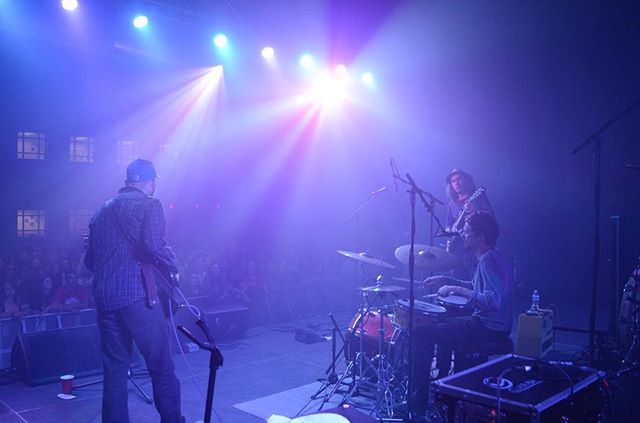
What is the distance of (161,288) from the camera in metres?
3.46

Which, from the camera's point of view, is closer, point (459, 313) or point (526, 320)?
point (459, 313)

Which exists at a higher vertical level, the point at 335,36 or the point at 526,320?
the point at 335,36

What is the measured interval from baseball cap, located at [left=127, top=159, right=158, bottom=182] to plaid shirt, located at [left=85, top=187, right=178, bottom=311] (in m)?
0.13

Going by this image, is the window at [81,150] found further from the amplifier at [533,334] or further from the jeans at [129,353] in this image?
the jeans at [129,353]

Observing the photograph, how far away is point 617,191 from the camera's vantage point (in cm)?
1084

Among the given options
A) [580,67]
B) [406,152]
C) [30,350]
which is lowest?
[30,350]

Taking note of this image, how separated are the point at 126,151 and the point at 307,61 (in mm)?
7256

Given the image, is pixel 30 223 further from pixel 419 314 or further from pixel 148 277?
pixel 419 314

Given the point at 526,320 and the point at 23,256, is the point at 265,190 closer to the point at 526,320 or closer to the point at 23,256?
the point at 23,256

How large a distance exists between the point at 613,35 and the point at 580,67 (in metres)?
0.81

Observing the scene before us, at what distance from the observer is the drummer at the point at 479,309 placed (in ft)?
13.1

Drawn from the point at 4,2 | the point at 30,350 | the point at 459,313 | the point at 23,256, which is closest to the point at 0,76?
the point at 4,2

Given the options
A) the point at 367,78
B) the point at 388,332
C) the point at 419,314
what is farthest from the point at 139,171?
the point at 367,78

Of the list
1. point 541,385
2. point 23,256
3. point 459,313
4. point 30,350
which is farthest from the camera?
point 23,256
